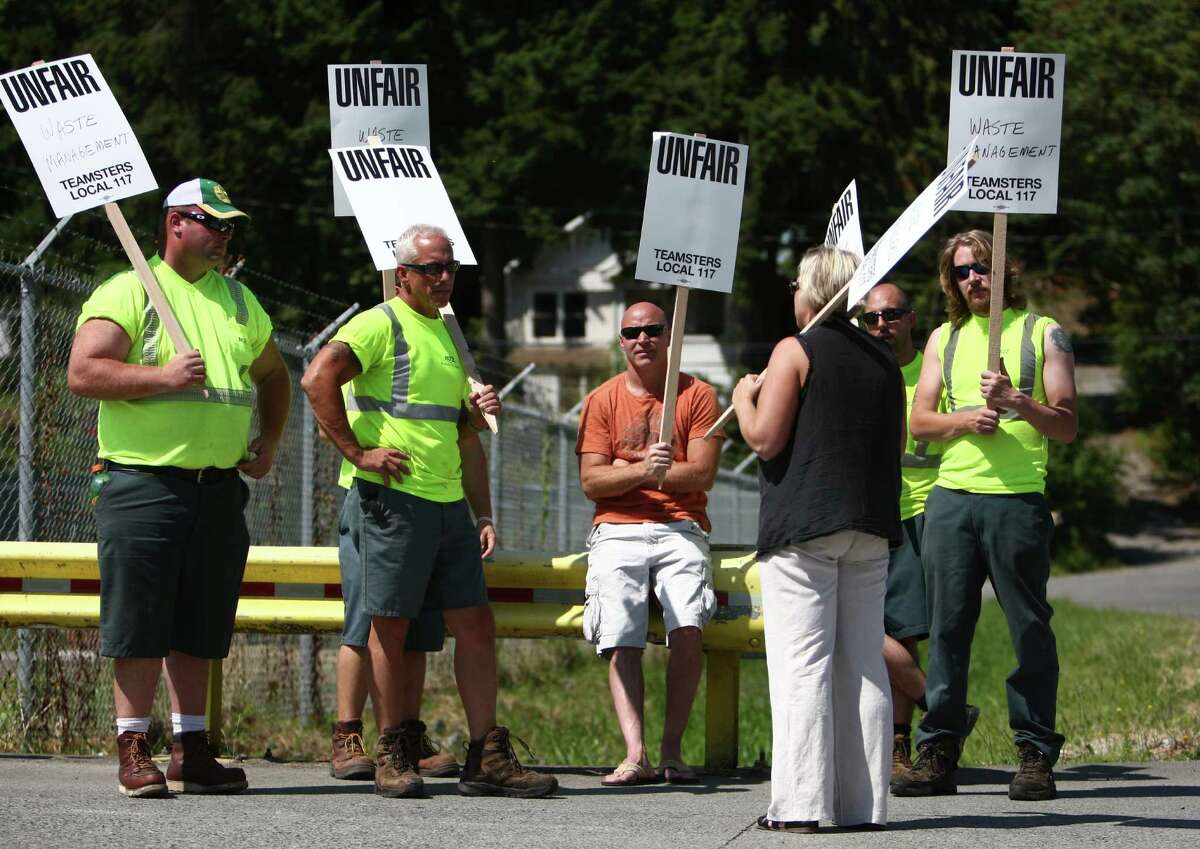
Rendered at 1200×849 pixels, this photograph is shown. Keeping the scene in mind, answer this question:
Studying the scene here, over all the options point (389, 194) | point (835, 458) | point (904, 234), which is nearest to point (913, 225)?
point (904, 234)

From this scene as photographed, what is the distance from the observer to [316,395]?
21.9ft

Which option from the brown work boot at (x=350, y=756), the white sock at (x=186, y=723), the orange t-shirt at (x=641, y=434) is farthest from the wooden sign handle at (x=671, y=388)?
the white sock at (x=186, y=723)

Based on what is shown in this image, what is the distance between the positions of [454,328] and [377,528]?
87 cm

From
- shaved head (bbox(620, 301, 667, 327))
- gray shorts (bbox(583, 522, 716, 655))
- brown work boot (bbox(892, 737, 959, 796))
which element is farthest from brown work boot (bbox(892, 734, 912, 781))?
shaved head (bbox(620, 301, 667, 327))

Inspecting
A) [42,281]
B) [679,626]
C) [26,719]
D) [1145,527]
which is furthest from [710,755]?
[1145,527]

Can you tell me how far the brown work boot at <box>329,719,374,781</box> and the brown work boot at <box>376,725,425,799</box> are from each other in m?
0.56

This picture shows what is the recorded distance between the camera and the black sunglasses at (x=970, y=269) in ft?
23.1

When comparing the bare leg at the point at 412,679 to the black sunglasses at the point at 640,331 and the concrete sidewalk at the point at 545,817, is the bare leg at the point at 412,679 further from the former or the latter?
the black sunglasses at the point at 640,331

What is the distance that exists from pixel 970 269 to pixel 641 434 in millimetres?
1510

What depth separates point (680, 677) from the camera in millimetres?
7496

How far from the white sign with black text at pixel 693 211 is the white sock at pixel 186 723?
8.04 ft

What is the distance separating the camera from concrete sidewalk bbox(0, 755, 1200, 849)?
5.62 m

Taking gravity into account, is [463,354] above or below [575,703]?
above

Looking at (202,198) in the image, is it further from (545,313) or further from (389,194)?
(545,313)
